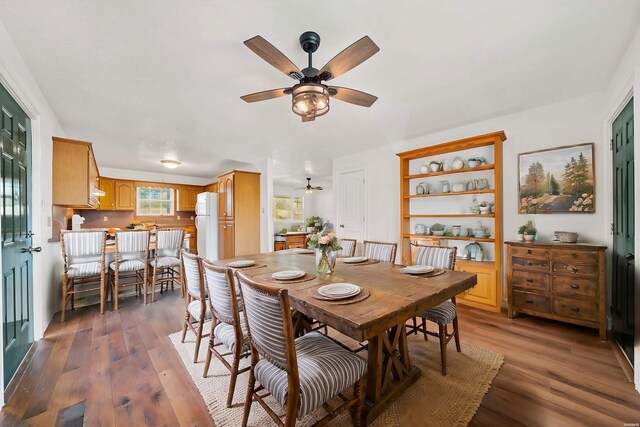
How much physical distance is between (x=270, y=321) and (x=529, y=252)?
295cm

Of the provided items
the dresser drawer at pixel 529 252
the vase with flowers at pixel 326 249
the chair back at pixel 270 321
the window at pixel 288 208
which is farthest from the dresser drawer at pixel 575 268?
the window at pixel 288 208

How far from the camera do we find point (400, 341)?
182cm

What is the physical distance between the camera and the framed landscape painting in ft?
9.00

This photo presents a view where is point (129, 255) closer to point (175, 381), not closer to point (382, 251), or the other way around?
point (175, 381)

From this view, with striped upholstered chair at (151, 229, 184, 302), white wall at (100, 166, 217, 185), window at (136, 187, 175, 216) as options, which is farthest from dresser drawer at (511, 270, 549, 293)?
window at (136, 187, 175, 216)

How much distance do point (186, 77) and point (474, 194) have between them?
363cm

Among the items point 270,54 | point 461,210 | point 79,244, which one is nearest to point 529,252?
point 461,210

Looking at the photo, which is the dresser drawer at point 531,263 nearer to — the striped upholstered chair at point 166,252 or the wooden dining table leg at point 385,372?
the wooden dining table leg at point 385,372

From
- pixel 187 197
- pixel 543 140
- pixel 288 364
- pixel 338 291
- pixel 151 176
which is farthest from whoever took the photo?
pixel 187 197

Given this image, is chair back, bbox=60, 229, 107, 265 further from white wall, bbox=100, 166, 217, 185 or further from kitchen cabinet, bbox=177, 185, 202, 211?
kitchen cabinet, bbox=177, 185, 202, 211

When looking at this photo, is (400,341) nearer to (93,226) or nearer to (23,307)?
(23,307)

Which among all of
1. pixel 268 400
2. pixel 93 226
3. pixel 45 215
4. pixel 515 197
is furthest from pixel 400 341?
pixel 93 226

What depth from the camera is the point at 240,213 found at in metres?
5.51

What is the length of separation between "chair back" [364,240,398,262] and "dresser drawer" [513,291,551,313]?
1452 mm
